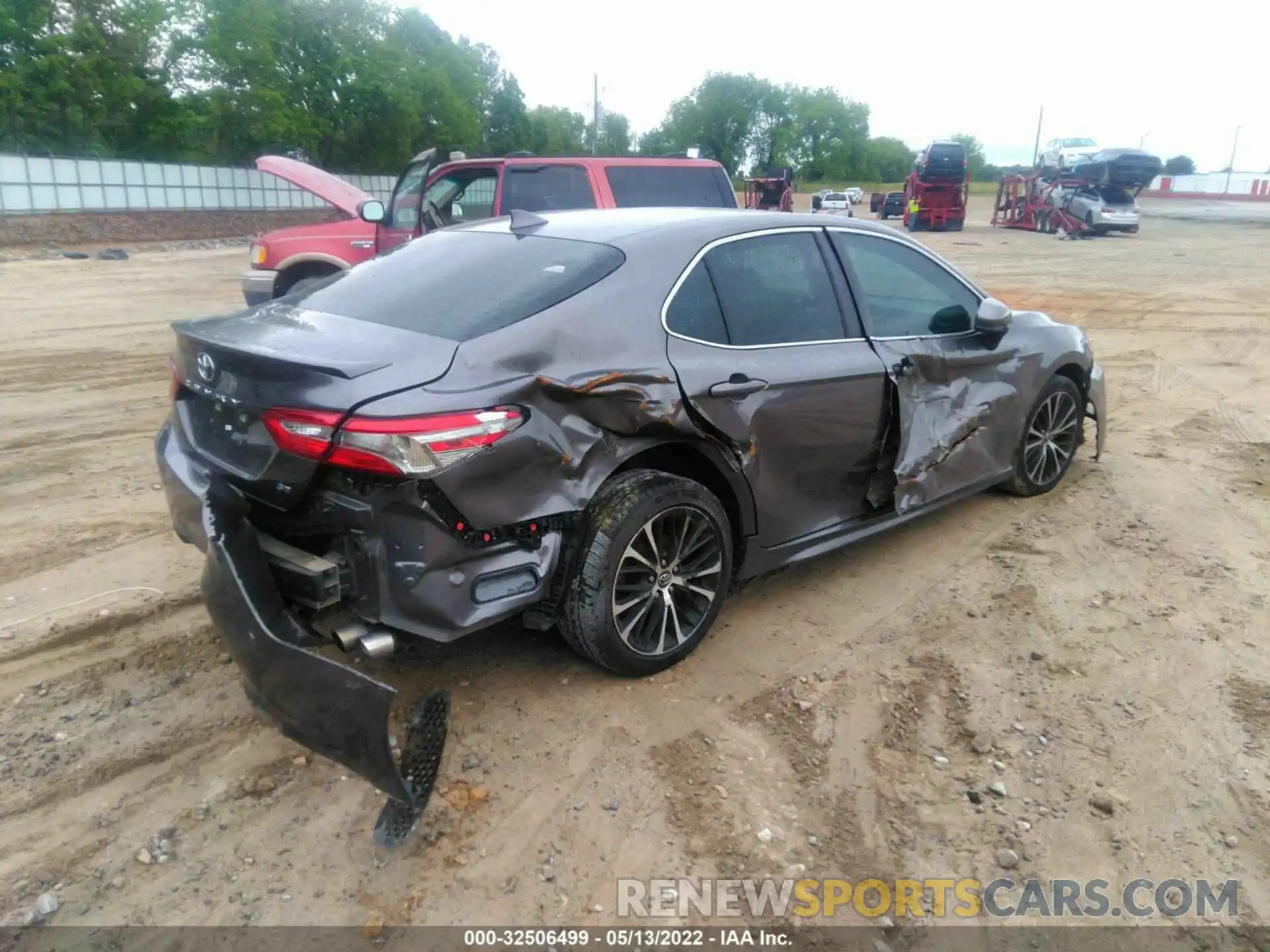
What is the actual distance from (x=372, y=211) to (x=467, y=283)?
522cm

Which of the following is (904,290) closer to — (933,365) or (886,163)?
(933,365)

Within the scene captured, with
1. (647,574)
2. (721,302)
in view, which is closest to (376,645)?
(647,574)

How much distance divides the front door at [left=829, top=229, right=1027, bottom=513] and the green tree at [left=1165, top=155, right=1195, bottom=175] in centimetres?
8083

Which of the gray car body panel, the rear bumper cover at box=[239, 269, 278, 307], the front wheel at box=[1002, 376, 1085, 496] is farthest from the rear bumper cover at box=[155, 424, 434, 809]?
the rear bumper cover at box=[239, 269, 278, 307]

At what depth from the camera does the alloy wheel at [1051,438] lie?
5.36 metres

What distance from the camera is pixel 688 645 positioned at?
3662 mm

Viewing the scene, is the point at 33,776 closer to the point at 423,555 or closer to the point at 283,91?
the point at 423,555

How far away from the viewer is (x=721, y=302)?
3.69 meters

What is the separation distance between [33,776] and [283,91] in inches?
1836

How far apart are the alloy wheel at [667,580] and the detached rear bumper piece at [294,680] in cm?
88

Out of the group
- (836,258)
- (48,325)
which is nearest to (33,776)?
(836,258)

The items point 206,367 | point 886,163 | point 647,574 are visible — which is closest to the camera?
point 206,367

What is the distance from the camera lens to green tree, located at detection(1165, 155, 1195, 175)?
72.9 meters

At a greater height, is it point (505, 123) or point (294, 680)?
point (505, 123)
